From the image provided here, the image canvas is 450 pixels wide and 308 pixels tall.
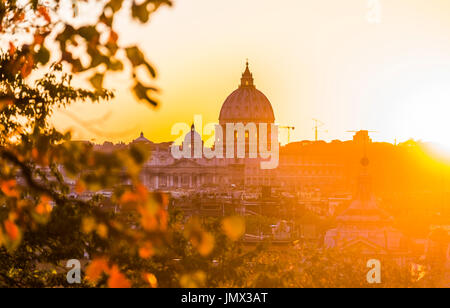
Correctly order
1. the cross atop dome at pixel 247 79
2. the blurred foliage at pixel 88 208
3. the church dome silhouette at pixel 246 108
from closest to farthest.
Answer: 1. the blurred foliage at pixel 88 208
2. the church dome silhouette at pixel 246 108
3. the cross atop dome at pixel 247 79

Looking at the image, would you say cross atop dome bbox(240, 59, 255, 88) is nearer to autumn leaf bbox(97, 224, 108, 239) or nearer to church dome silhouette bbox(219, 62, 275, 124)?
church dome silhouette bbox(219, 62, 275, 124)

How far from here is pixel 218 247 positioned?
40.2 ft

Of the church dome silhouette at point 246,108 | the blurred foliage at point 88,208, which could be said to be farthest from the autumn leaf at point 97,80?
the church dome silhouette at point 246,108

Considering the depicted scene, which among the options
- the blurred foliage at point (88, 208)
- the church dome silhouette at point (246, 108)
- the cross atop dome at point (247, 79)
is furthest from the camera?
the cross atop dome at point (247, 79)

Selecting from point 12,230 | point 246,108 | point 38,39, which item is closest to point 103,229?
point 12,230

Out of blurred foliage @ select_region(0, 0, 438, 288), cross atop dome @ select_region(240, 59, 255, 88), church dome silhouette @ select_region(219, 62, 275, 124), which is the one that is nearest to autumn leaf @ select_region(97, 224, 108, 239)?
blurred foliage @ select_region(0, 0, 438, 288)

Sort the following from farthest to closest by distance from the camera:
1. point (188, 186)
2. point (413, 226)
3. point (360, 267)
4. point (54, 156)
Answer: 1. point (188, 186)
2. point (413, 226)
3. point (360, 267)
4. point (54, 156)

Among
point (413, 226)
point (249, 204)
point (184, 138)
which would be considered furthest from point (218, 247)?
point (184, 138)

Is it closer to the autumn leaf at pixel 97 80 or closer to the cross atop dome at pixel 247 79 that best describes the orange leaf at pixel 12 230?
the autumn leaf at pixel 97 80

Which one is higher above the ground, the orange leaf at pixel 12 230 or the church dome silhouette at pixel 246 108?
the church dome silhouette at pixel 246 108

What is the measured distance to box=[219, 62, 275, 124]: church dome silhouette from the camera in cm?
15750

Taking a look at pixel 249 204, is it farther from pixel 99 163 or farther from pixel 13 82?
pixel 99 163

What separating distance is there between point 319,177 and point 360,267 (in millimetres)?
131565

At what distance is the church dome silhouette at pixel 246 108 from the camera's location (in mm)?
157500
